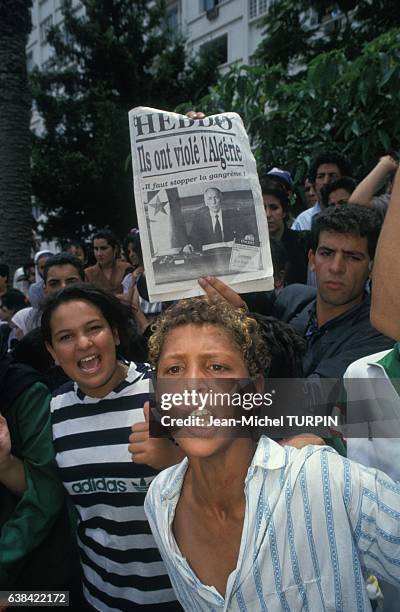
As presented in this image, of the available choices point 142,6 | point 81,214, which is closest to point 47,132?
point 81,214

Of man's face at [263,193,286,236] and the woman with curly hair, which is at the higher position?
man's face at [263,193,286,236]

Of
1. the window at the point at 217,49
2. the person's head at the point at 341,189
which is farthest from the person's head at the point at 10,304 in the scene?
the window at the point at 217,49

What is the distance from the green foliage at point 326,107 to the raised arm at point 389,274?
10.6 ft

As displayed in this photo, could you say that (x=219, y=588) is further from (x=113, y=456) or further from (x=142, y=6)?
(x=142, y=6)

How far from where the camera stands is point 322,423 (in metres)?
1.32

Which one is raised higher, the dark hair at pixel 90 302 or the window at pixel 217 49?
the window at pixel 217 49

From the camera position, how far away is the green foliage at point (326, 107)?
4.16 meters

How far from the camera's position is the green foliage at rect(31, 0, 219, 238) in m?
16.2

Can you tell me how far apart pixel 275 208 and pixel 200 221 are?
1.80 m

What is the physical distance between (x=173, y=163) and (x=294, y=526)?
1.04 metres

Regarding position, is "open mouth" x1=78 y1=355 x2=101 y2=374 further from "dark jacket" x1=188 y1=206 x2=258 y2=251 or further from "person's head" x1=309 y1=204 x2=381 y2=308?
"person's head" x1=309 y1=204 x2=381 y2=308

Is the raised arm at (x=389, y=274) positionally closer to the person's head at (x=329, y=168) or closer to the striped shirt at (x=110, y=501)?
the striped shirt at (x=110, y=501)

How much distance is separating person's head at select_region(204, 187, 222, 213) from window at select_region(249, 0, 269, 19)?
55.8 ft

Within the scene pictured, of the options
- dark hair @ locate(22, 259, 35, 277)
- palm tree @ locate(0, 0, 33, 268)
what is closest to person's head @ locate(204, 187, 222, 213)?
palm tree @ locate(0, 0, 33, 268)
